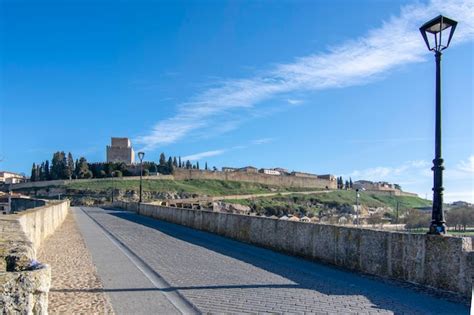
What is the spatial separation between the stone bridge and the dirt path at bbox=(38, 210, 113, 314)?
167mm

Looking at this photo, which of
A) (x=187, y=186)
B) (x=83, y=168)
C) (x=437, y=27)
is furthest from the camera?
(x=83, y=168)

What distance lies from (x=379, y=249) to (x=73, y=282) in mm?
6595

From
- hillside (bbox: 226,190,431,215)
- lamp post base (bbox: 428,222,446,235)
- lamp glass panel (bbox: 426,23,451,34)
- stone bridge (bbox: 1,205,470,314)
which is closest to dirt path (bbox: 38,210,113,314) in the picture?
stone bridge (bbox: 1,205,470,314)

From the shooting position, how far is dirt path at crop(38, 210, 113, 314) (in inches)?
290

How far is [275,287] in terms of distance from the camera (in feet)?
29.7

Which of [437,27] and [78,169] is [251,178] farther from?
[437,27]

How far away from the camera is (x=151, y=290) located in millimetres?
8734

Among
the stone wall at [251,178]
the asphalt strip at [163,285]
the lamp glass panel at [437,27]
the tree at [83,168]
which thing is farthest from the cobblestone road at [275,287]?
the tree at [83,168]

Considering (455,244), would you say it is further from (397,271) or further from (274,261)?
(274,261)

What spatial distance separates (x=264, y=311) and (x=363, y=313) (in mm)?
1493

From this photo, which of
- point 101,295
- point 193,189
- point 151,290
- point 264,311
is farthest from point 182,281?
point 193,189

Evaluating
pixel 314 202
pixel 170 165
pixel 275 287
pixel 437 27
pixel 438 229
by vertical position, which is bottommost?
pixel 314 202

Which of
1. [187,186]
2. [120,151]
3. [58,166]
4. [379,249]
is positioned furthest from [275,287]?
[120,151]

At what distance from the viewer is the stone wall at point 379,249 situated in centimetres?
842
